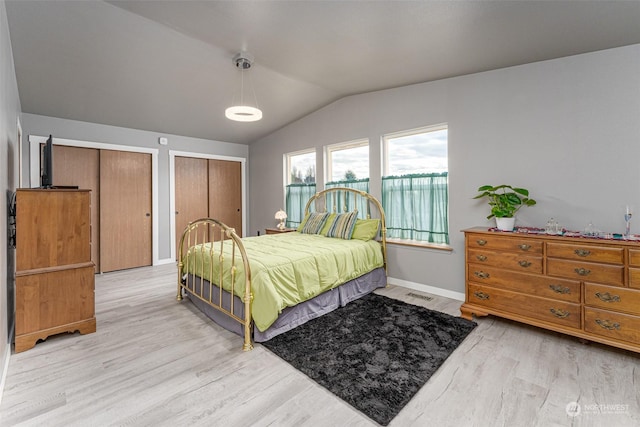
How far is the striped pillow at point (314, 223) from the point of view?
4220 millimetres

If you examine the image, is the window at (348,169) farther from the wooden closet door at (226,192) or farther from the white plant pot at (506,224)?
the wooden closet door at (226,192)

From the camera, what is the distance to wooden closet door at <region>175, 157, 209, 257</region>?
535 cm

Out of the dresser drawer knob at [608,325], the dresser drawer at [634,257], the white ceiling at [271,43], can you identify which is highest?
the white ceiling at [271,43]

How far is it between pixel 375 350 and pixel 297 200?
3.40m

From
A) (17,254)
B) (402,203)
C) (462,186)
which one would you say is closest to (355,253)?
(402,203)

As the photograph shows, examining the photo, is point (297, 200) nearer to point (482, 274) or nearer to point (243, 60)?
point (243, 60)

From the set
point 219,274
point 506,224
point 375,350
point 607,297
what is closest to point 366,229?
point 506,224

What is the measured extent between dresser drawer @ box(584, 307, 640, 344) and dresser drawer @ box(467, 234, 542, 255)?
21.9 inches

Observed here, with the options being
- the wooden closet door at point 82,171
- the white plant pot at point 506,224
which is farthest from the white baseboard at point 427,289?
the wooden closet door at point 82,171

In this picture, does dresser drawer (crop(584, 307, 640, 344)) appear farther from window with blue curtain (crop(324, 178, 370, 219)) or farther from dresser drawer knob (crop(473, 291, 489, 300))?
window with blue curtain (crop(324, 178, 370, 219))

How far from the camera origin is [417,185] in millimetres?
3732

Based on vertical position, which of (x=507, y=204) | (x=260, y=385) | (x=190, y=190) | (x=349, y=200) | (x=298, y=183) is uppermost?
(x=298, y=183)

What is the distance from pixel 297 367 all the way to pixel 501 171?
278 cm

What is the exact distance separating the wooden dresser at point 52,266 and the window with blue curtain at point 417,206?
3.38m
